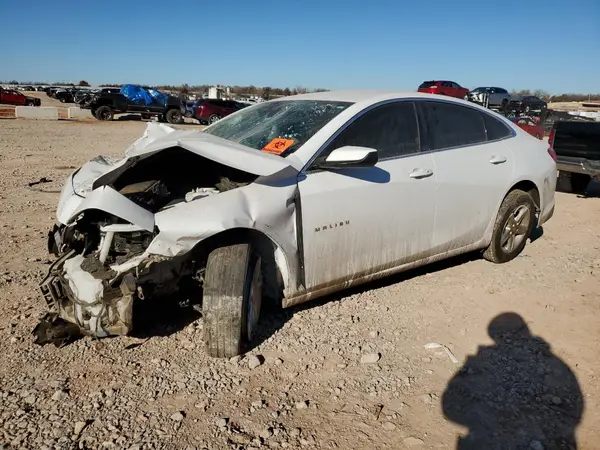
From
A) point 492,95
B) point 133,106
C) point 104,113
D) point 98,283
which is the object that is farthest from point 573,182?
point 104,113

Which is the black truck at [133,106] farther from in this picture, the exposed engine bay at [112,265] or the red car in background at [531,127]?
the exposed engine bay at [112,265]

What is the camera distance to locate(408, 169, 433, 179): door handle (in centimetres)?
374

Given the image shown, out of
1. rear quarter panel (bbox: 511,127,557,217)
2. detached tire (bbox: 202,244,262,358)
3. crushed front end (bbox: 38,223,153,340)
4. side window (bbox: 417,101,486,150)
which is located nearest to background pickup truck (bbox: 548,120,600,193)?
rear quarter panel (bbox: 511,127,557,217)

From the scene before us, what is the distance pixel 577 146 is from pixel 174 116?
21.8 meters

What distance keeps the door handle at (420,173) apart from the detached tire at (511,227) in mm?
1146

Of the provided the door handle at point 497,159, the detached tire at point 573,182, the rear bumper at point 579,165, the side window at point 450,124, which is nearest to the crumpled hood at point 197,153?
the side window at point 450,124

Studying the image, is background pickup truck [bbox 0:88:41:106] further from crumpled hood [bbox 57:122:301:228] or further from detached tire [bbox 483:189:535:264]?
detached tire [bbox 483:189:535:264]

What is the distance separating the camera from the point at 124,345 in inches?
127

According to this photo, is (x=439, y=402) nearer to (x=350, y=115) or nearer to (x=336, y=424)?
(x=336, y=424)

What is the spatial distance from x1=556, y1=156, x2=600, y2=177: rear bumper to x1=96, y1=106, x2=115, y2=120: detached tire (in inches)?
892

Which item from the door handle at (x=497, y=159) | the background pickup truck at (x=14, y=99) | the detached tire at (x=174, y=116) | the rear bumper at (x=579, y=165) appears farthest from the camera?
the background pickup truck at (x=14, y=99)

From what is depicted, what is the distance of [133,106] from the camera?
25.4 m

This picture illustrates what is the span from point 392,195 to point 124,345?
2119mm

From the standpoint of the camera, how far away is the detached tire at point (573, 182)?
877 centimetres
